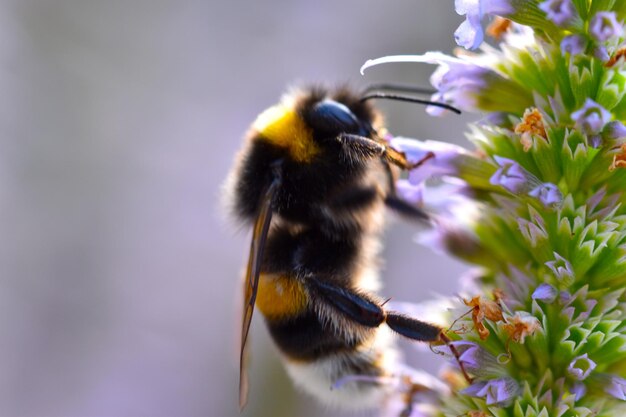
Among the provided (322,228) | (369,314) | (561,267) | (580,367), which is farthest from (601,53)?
(322,228)

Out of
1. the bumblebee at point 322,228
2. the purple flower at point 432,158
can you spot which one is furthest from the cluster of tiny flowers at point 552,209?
the bumblebee at point 322,228

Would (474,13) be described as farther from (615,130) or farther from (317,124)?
(317,124)

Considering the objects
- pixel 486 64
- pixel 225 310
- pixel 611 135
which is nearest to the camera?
pixel 611 135

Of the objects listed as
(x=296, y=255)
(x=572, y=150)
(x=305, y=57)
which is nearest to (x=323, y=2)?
(x=305, y=57)

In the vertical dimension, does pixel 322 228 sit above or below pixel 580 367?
above

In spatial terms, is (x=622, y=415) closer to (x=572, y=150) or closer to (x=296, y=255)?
(x=572, y=150)

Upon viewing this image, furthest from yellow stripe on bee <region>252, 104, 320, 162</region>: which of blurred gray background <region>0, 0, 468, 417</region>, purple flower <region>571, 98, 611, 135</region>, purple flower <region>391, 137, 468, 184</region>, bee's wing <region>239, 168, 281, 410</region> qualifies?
blurred gray background <region>0, 0, 468, 417</region>

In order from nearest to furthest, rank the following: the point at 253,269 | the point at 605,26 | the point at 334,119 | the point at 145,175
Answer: the point at 605,26 → the point at 253,269 → the point at 334,119 → the point at 145,175
